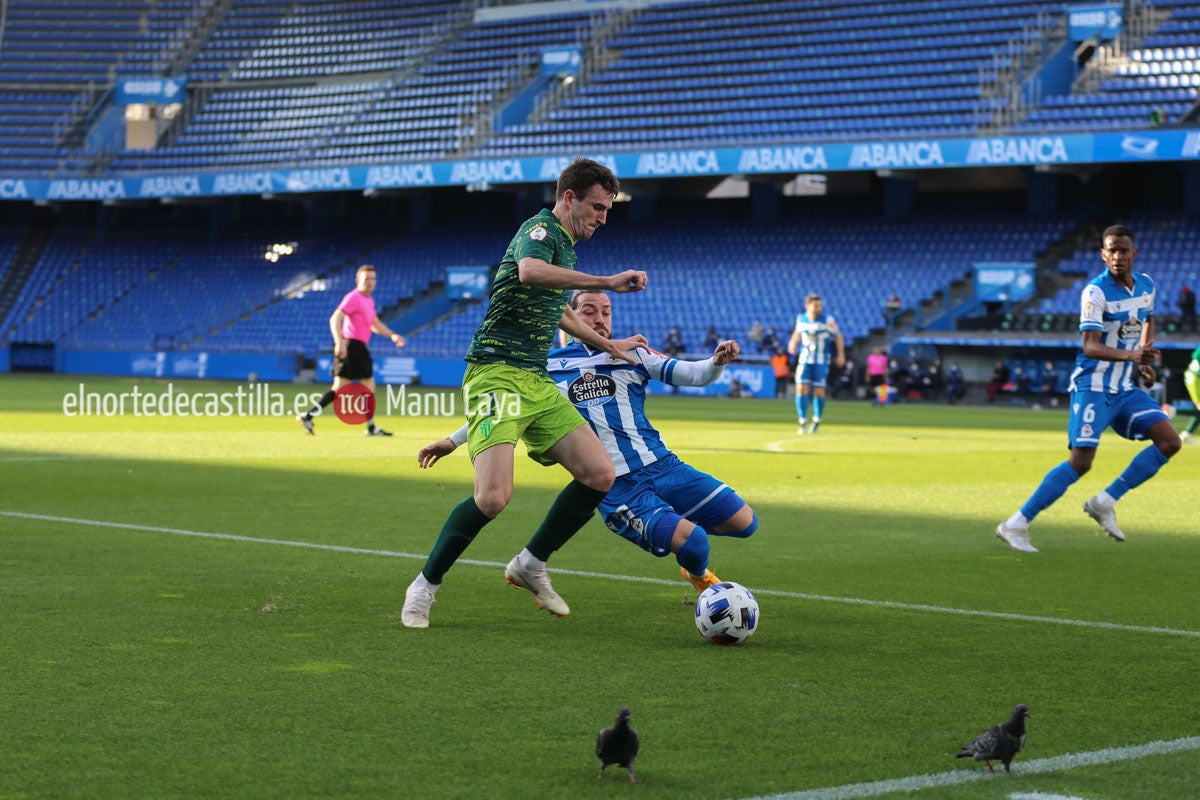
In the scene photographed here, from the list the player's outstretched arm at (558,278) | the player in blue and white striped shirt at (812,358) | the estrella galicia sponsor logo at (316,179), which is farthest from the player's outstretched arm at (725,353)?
the estrella galicia sponsor logo at (316,179)

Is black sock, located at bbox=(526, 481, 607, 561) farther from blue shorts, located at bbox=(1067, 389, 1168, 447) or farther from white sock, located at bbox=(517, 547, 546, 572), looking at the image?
blue shorts, located at bbox=(1067, 389, 1168, 447)

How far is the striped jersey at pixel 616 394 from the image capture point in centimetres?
713

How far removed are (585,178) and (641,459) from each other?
1.34m

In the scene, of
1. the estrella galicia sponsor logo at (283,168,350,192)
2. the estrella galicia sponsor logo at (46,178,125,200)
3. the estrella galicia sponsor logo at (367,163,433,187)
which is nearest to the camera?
the estrella galicia sponsor logo at (367,163,433,187)

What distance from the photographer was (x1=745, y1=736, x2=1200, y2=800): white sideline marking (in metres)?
4.02

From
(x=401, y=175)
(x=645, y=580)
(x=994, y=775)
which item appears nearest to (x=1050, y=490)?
(x=645, y=580)

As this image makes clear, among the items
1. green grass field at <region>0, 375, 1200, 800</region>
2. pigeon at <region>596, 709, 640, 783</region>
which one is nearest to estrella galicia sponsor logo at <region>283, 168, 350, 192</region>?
green grass field at <region>0, 375, 1200, 800</region>

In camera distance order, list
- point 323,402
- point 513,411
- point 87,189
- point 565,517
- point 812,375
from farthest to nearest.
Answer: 1. point 87,189
2. point 812,375
3. point 323,402
4. point 565,517
5. point 513,411

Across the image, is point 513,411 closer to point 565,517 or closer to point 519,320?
point 519,320

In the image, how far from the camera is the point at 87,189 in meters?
49.0

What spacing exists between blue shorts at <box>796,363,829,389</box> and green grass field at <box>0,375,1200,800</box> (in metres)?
9.40

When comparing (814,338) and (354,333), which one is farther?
(814,338)

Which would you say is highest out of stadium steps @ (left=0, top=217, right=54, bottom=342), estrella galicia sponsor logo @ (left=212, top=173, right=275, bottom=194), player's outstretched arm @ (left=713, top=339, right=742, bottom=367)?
estrella galicia sponsor logo @ (left=212, top=173, right=275, bottom=194)

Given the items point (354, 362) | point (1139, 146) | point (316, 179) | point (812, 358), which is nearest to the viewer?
point (354, 362)
